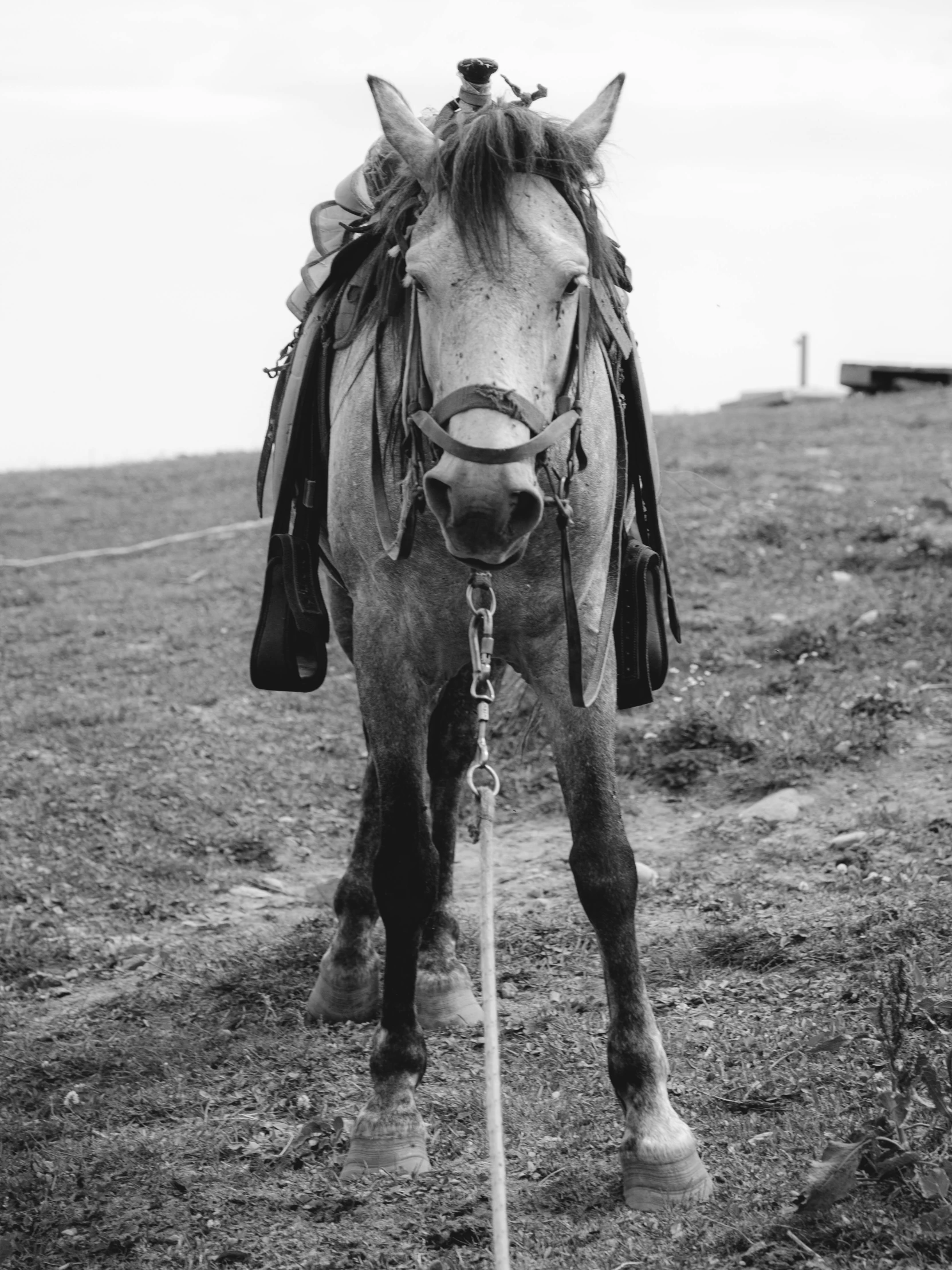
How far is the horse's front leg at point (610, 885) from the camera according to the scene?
330 cm

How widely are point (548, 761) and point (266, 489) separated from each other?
243cm

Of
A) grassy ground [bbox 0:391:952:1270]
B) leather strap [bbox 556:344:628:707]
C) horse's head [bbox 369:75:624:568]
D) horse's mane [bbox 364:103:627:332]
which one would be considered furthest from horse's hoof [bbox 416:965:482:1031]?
horse's mane [bbox 364:103:627:332]

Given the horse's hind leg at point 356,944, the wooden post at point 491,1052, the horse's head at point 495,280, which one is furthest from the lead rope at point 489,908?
the horse's hind leg at point 356,944

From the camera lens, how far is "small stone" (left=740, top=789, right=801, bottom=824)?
554 centimetres

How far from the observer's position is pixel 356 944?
4.42 meters

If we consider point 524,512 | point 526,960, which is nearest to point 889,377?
point 526,960

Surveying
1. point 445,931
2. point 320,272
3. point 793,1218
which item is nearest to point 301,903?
point 445,931

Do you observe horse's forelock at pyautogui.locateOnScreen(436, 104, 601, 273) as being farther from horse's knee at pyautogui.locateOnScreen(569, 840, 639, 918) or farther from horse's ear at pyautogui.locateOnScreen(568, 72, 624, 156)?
horse's knee at pyautogui.locateOnScreen(569, 840, 639, 918)

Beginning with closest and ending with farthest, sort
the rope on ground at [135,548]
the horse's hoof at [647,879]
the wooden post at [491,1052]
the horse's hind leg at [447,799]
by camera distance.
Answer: the wooden post at [491,1052], the horse's hind leg at [447,799], the horse's hoof at [647,879], the rope on ground at [135,548]

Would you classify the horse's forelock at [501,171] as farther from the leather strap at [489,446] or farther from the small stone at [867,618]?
the small stone at [867,618]

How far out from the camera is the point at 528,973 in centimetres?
446

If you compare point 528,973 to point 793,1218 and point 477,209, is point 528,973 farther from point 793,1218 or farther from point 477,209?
point 477,209

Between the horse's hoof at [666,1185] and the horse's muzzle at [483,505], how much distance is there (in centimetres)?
144

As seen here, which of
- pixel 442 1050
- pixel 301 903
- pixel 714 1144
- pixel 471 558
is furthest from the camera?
pixel 301 903
